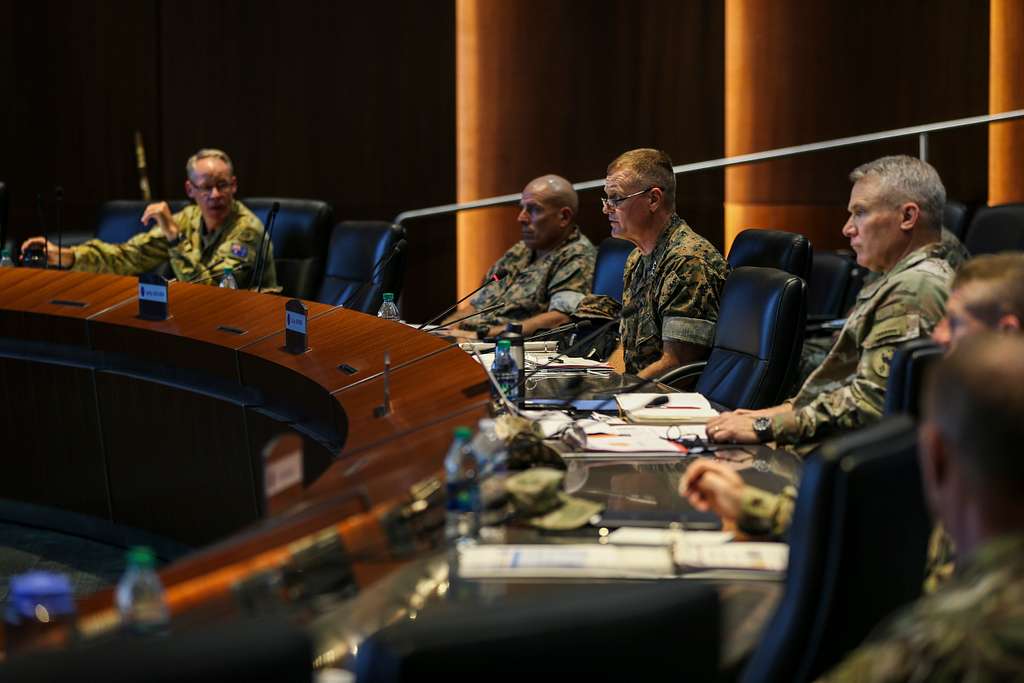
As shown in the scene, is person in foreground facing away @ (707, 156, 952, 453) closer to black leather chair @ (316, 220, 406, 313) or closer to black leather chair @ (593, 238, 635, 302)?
black leather chair @ (593, 238, 635, 302)

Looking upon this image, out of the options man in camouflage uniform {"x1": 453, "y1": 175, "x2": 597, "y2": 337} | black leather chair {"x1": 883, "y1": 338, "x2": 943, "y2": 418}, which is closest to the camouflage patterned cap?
black leather chair {"x1": 883, "y1": 338, "x2": 943, "y2": 418}

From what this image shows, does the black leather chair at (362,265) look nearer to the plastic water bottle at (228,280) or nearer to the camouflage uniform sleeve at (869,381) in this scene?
the plastic water bottle at (228,280)

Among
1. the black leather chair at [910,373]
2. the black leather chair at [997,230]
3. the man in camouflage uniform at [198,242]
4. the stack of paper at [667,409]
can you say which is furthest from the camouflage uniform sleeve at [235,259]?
the black leather chair at [910,373]

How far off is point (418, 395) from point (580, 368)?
0.87m

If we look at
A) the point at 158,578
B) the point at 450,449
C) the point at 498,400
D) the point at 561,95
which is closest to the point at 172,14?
the point at 561,95

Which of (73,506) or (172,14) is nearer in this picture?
(73,506)

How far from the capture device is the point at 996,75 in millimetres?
7680

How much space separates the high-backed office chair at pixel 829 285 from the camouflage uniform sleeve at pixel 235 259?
2.15 meters

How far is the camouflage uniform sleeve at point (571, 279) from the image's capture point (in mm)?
4266

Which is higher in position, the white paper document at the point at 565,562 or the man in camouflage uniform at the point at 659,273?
the man in camouflage uniform at the point at 659,273

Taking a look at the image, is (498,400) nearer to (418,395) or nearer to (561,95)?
(418,395)

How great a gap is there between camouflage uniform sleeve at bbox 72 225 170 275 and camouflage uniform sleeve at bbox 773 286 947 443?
11.5 ft

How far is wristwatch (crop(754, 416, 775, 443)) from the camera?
2277mm

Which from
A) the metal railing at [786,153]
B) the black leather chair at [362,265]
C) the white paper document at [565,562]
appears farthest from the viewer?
the metal railing at [786,153]
